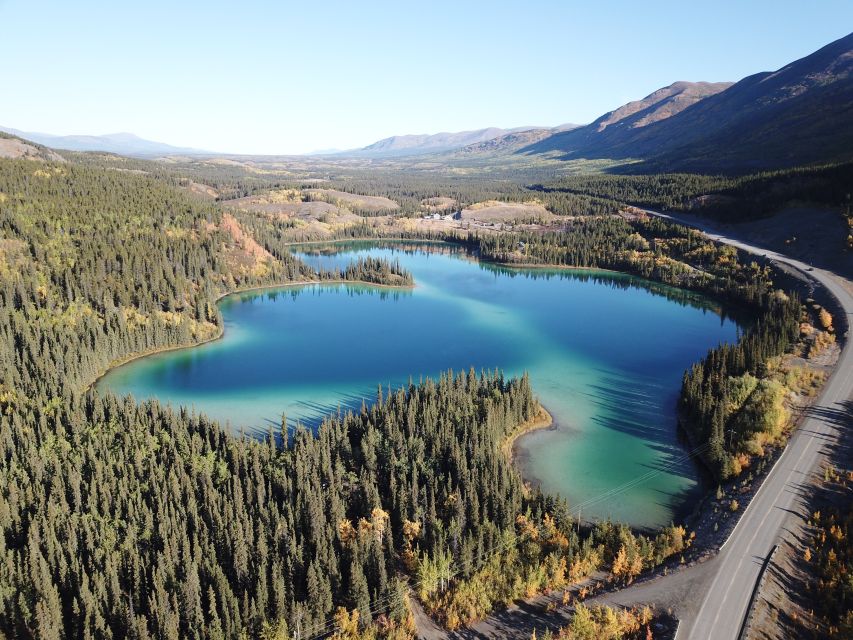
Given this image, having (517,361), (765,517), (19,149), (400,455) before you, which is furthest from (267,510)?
(19,149)

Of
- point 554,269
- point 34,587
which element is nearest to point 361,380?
point 34,587

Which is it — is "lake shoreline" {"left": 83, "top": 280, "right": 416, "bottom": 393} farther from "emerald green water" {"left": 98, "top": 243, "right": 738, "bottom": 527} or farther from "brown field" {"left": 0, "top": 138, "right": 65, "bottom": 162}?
"brown field" {"left": 0, "top": 138, "right": 65, "bottom": 162}

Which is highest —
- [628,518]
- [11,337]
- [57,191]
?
[57,191]

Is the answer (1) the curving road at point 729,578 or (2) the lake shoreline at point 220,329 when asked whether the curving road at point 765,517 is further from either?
(2) the lake shoreline at point 220,329

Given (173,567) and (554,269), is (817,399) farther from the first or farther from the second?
(554,269)

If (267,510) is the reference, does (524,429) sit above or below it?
below

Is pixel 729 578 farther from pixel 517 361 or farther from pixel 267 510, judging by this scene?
pixel 517 361

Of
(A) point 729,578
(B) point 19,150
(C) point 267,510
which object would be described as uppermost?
(B) point 19,150
